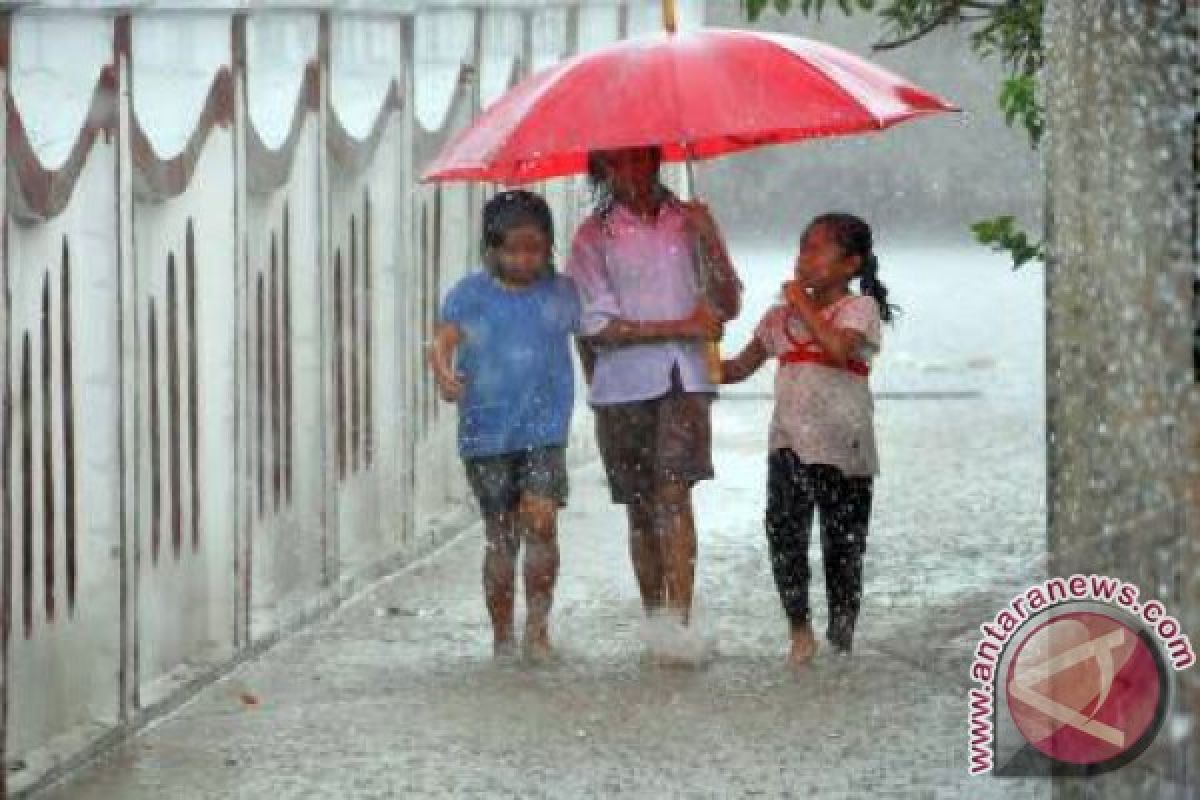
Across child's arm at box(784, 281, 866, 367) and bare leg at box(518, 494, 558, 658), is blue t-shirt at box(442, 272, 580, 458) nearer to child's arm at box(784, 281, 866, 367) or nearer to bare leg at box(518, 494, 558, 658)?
bare leg at box(518, 494, 558, 658)

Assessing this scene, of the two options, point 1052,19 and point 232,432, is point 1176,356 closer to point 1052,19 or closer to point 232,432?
point 1052,19

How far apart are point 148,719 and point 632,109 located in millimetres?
2012

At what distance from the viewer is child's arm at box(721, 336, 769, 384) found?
29.7 ft

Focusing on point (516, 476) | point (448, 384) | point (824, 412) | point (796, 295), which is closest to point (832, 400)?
point (824, 412)

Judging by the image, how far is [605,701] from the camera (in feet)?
27.9

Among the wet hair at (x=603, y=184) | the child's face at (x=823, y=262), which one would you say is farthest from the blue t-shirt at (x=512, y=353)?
the child's face at (x=823, y=262)

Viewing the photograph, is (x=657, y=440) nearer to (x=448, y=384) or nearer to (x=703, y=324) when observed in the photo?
(x=703, y=324)

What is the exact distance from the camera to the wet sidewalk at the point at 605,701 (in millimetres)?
7496

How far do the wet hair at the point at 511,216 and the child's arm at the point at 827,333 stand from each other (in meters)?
0.71

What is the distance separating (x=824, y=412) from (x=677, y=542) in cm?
58

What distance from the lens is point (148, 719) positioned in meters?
8.41

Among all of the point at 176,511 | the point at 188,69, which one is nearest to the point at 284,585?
the point at 176,511

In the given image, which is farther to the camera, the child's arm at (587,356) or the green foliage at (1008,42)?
the green foliage at (1008,42)

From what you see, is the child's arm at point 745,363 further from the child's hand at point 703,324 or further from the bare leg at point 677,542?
the bare leg at point 677,542
